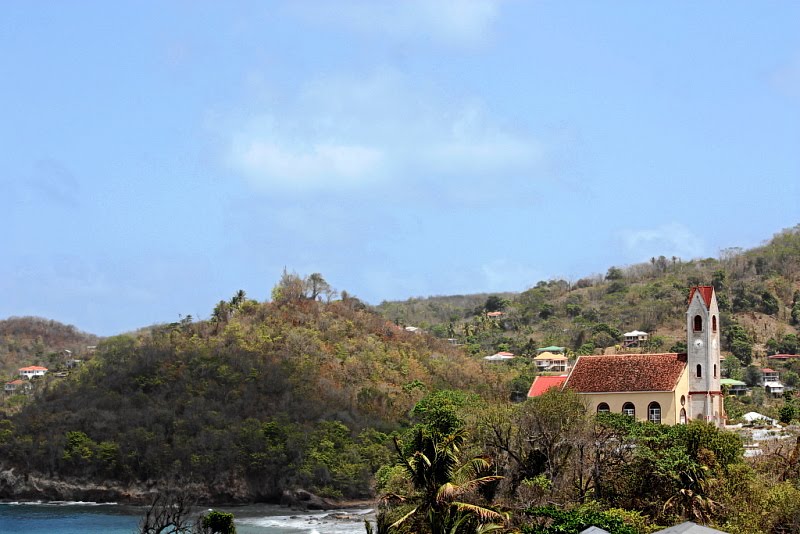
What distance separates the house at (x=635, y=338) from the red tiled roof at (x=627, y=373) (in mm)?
45133

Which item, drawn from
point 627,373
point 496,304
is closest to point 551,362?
point 496,304

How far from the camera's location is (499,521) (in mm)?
28828

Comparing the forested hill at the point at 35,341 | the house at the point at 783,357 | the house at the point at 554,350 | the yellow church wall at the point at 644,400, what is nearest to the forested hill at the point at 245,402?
the house at the point at 554,350

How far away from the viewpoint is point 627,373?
47.8 m

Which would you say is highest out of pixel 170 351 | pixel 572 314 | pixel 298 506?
pixel 572 314

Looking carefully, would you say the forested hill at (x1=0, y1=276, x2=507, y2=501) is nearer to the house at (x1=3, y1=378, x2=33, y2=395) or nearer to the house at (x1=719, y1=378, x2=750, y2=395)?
the house at (x1=3, y1=378, x2=33, y2=395)

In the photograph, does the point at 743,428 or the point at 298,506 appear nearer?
the point at 743,428

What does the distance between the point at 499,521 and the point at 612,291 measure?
98.8 m

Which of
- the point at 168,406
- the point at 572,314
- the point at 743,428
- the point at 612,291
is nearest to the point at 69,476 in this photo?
the point at 168,406

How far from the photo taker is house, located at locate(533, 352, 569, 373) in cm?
8788

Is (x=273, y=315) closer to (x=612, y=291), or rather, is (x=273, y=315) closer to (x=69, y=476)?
(x=69, y=476)

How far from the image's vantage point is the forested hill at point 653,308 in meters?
95.2

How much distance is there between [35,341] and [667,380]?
10588 cm

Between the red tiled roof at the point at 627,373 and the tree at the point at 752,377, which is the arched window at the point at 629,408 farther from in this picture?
the tree at the point at 752,377
